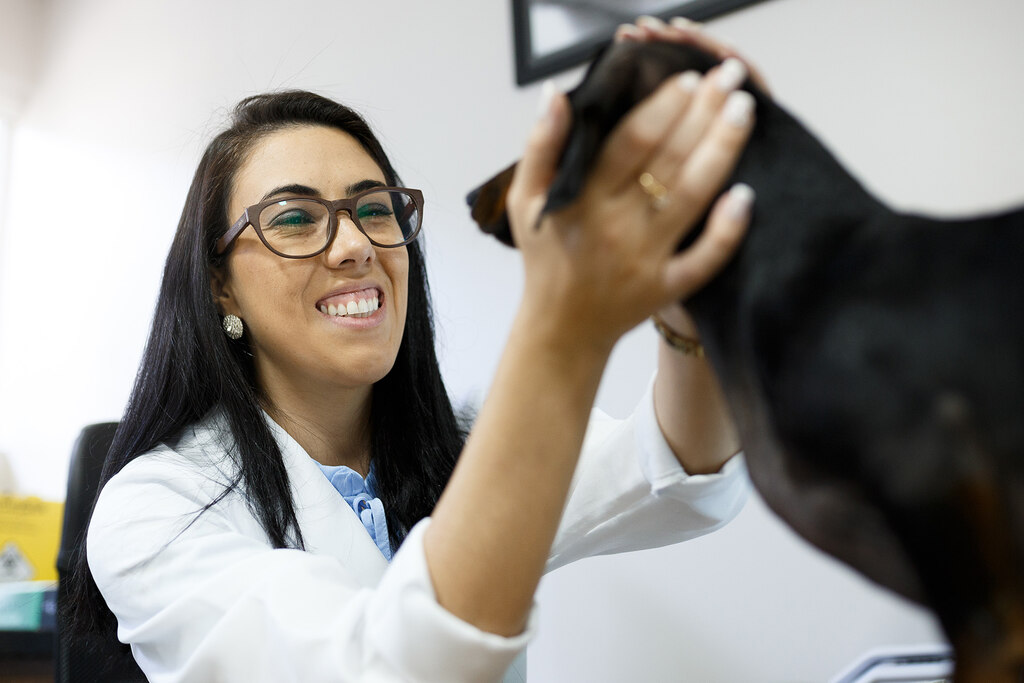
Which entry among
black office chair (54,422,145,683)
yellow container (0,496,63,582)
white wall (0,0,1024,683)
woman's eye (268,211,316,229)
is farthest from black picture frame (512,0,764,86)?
yellow container (0,496,63,582)

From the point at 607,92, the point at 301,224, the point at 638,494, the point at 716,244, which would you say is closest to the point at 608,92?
the point at 607,92

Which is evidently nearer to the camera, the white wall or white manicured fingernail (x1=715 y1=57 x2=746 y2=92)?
white manicured fingernail (x1=715 y1=57 x2=746 y2=92)

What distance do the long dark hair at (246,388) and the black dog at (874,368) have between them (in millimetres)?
666

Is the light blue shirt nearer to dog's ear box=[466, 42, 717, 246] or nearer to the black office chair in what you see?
the black office chair

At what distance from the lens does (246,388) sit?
1.11 m

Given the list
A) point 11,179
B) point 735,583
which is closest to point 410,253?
point 735,583

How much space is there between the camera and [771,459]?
43 centimetres

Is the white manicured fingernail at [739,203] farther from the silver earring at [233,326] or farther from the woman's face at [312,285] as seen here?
the silver earring at [233,326]

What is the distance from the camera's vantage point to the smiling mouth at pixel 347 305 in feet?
3.57

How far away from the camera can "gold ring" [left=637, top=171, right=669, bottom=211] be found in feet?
1.51

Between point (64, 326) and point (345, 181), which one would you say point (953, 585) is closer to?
point (345, 181)

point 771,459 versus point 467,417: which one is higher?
point 771,459

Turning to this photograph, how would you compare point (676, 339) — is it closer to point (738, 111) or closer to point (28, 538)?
point (738, 111)

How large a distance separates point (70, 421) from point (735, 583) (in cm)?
240
